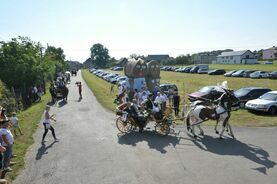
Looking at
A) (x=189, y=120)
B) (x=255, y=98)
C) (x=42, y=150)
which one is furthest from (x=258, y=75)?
(x=42, y=150)

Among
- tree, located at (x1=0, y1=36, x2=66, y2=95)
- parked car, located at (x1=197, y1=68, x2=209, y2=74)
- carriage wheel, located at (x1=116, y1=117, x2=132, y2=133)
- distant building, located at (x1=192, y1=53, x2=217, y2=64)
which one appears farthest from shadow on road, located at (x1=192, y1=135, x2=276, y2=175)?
distant building, located at (x1=192, y1=53, x2=217, y2=64)

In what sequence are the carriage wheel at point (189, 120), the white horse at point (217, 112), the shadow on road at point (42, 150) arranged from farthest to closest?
the carriage wheel at point (189, 120) < the white horse at point (217, 112) < the shadow on road at point (42, 150)

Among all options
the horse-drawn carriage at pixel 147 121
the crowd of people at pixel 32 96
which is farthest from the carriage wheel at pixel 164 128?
the crowd of people at pixel 32 96

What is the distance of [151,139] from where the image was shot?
520 inches

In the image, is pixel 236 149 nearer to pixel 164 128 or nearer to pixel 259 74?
pixel 164 128

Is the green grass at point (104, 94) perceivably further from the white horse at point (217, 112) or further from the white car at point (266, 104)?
the white car at point (266, 104)

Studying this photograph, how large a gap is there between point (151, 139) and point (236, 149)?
11.9 feet

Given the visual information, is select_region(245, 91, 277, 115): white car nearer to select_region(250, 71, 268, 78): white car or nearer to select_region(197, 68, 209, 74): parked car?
select_region(250, 71, 268, 78): white car

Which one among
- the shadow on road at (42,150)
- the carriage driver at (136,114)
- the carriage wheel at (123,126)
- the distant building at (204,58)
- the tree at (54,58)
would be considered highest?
A: the tree at (54,58)

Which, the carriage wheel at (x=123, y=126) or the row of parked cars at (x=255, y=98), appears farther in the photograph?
the row of parked cars at (x=255, y=98)

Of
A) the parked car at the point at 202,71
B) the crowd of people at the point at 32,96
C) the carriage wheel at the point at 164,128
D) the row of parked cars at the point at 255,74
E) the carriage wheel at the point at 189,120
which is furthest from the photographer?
the parked car at the point at 202,71

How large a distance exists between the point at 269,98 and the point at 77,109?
13741 mm

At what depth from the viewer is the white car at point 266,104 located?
18.3m

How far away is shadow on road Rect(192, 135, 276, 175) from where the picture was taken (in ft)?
32.8
